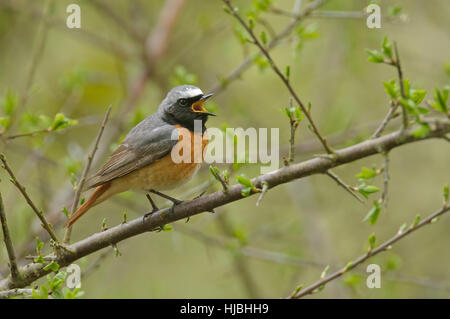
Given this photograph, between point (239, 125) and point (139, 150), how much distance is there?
294cm

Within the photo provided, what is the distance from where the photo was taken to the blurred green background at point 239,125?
639cm

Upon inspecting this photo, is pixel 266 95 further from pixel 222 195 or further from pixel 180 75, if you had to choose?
pixel 222 195

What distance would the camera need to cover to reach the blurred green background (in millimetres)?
6391

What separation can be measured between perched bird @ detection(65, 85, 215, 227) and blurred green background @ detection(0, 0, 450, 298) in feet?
3.88

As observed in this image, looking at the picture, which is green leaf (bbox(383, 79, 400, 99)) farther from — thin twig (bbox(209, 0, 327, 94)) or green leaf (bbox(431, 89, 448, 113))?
thin twig (bbox(209, 0, 327, 94))

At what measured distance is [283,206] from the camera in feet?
27.0

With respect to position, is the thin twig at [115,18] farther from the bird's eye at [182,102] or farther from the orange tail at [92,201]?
the orange tail at [92,201]

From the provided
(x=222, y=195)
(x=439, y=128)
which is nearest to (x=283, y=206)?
(x=222, y=195)

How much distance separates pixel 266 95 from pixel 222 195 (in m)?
5.43

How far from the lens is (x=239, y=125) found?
7461 mm

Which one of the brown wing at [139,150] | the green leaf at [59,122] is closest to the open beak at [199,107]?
the brown wing at [139,150]

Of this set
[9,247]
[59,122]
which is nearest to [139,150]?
[59,122]

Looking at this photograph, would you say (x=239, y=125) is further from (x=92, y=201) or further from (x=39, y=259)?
(x=39, y=259)

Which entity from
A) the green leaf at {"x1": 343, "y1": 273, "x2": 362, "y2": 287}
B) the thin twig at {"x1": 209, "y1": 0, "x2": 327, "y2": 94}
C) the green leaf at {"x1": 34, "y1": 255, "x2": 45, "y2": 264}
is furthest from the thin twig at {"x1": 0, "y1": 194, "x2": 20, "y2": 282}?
the green leaf at {"x1": 343, "y1": 273, "x2": 362, "y2": 287}
